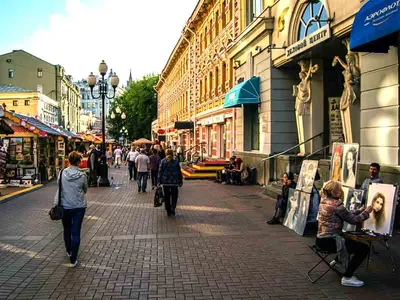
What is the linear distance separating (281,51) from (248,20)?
19.9 feet

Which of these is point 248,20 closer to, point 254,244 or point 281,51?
point 281,51

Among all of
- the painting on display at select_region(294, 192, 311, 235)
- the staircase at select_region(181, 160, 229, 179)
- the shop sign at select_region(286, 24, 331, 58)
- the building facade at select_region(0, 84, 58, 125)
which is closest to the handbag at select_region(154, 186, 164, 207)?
the painting on display at select_region(294, 192, 311, 235)

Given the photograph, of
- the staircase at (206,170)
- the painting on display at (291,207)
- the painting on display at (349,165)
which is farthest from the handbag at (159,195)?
the staircase at (206,170)

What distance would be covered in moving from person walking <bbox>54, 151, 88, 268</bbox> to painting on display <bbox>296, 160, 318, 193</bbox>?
4.40 m

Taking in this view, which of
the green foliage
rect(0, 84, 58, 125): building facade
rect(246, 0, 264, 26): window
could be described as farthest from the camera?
the green foliage

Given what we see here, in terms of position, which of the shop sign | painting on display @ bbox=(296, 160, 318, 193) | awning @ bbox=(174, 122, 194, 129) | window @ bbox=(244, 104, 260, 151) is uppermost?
the shop sign

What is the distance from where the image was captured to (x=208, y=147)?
3288 centimetres

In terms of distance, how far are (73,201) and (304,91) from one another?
10.4 m

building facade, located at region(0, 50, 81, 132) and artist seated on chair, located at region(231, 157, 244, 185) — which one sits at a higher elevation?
building facade, located at region(0, 50, 81, 132)

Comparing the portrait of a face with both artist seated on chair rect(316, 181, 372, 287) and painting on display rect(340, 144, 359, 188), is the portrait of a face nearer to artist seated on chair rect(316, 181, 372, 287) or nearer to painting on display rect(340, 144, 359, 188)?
painting on display rect(340, 144, 359, 188)

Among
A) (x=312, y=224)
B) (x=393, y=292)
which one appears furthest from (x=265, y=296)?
(x=312, y=224)

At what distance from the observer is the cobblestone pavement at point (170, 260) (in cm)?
562

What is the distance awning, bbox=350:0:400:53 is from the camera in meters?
7.74

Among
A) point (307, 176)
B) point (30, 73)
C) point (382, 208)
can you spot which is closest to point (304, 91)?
point (307, 176)
